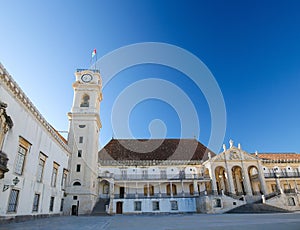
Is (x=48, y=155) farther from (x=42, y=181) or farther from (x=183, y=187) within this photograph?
(x=183, y=187)

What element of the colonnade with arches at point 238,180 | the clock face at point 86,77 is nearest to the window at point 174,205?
the colonnade with arches at point 238,180

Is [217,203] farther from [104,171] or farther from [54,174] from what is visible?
[54,174]

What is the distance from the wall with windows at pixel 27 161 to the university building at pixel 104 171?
0.20ft

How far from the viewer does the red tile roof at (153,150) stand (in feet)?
124

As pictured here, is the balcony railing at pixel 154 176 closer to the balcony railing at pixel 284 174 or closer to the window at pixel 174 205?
the window at pixel 174 205

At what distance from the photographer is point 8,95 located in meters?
12.7

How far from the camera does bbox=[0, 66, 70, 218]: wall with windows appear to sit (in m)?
12.5

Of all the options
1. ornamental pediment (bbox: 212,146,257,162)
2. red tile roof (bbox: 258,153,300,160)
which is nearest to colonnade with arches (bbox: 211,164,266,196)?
ornamental pediment (bbox: 212,146,257,162)

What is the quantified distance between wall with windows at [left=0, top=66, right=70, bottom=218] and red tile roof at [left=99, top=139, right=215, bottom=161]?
54.8 feet

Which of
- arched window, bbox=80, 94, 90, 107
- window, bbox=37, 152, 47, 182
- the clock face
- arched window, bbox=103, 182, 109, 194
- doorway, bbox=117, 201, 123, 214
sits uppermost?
the clock face

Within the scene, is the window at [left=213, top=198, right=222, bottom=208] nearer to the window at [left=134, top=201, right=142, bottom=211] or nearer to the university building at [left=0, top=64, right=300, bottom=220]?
the university building at [left=0, top=64, right=300, bottom=220]

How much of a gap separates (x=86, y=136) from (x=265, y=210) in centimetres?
2565

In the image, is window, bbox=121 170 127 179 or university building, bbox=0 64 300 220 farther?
window, bbox=121 170 127 179

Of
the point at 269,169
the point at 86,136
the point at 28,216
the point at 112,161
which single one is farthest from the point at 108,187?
the point at 269,169
